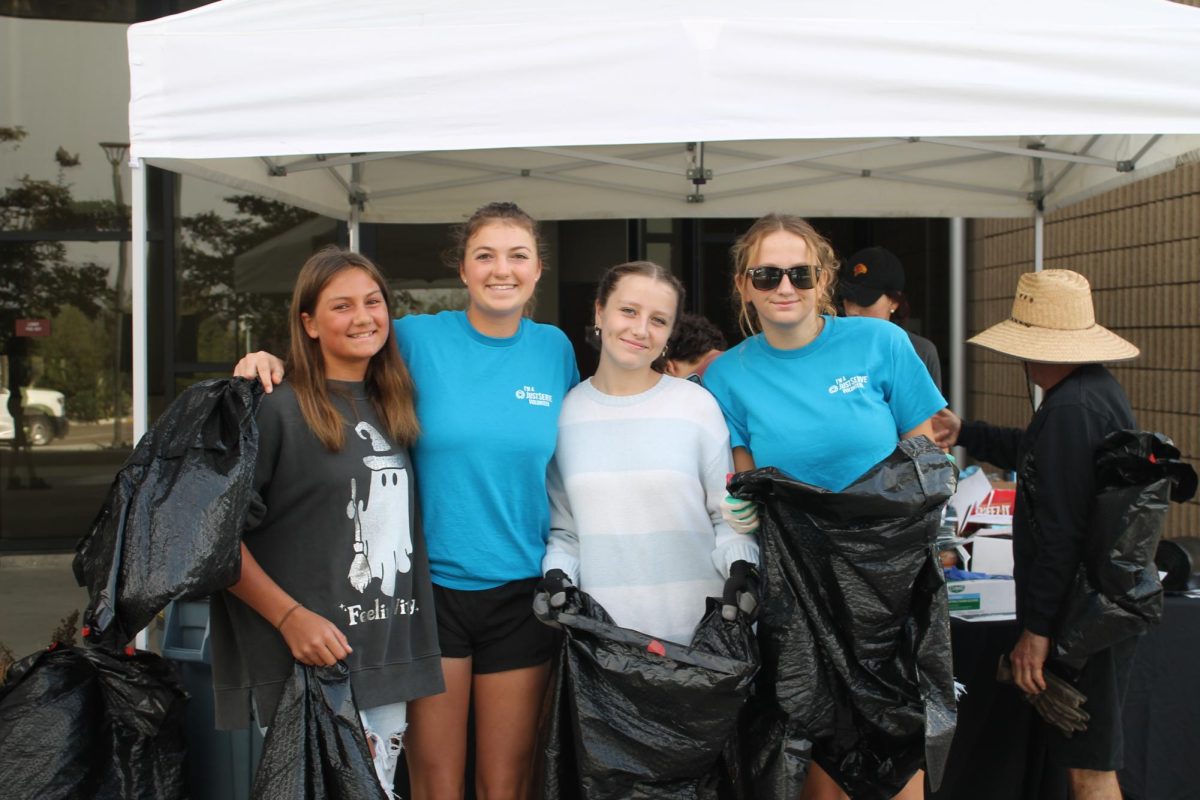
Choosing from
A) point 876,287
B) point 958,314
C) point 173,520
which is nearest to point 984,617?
point 876,287

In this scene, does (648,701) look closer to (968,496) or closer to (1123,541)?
(1123,541)

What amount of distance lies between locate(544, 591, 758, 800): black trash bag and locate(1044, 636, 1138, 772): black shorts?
1.03 m

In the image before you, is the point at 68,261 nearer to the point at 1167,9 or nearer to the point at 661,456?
the point at 661,456

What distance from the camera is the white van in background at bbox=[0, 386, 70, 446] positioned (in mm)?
7418

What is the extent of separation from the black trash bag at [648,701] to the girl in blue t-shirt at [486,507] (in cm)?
17

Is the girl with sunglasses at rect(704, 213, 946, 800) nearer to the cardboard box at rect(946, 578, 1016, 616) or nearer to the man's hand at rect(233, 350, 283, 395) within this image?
the cardboard box at rect(946, 578, 1016, 616)

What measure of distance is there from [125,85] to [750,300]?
21.2ft

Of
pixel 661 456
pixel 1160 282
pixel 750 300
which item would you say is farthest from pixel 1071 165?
pixel 661 456

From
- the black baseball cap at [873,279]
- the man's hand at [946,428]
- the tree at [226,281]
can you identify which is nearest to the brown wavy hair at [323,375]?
the man's hand at [946,428]

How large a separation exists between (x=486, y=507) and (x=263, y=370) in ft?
1.84

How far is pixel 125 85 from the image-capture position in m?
7.38

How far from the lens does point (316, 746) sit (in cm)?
209

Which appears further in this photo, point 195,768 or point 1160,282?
point 1160,282

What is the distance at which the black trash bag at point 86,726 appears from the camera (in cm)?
222
